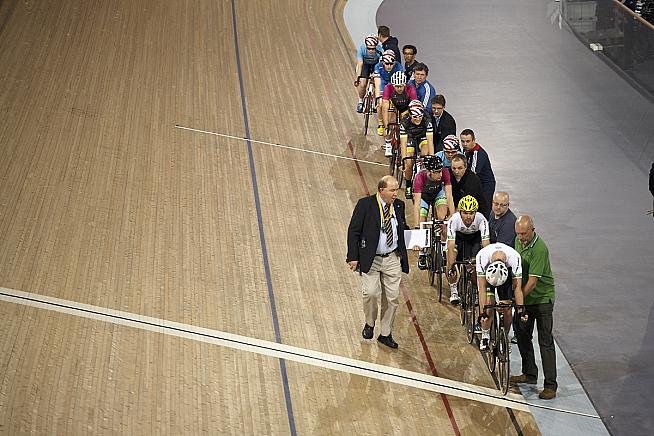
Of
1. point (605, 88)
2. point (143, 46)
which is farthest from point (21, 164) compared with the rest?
point (605, 88)

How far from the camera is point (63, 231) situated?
877 centimetres

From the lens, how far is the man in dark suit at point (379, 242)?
682 cm

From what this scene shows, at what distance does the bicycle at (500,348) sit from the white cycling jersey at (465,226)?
67 centimetres

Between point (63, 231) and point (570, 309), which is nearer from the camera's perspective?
point (570, 309)

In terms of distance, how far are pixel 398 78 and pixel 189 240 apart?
2.73 meters

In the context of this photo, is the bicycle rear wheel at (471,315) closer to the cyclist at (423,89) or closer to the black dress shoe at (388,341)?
the black dress shoe at (388,341)

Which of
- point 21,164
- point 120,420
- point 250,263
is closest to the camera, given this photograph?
point 120,420

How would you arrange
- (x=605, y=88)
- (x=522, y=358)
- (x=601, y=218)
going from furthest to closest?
(x=605, y=88) < (x=601, y=218) < (x=522, y=358)

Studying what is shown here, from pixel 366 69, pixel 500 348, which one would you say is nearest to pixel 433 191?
pixel 500 348

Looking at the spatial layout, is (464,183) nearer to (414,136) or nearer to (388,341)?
(414,136)

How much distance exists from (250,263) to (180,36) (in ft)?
21.8

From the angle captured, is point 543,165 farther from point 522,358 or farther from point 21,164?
point 21,164

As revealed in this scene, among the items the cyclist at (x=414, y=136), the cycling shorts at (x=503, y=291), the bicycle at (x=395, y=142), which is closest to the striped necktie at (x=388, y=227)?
the cycling shorts at (x=503, y=291)

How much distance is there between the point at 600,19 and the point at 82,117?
7.30 metres
